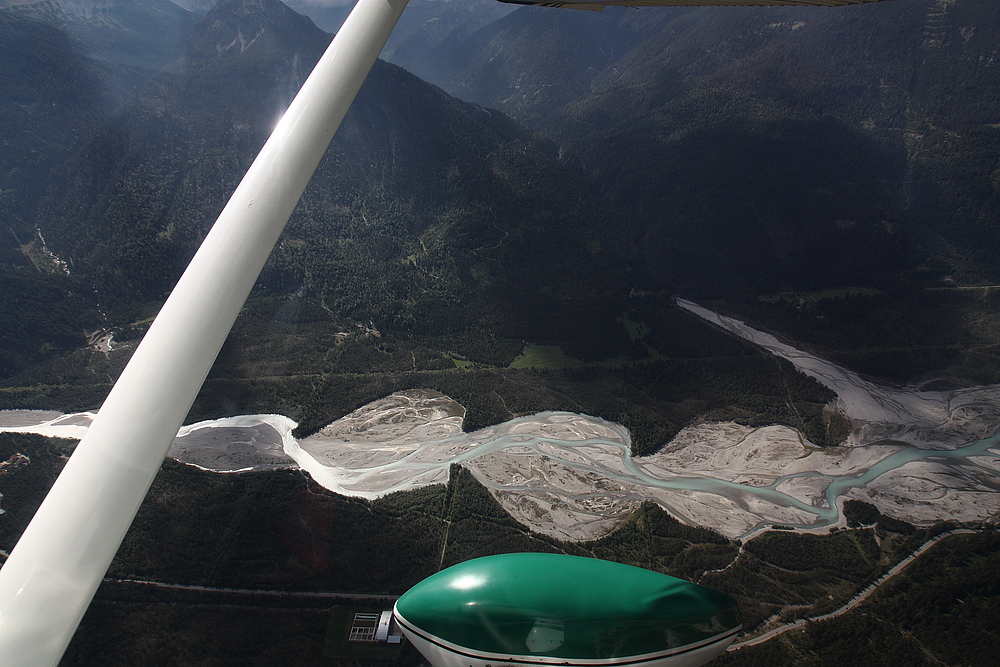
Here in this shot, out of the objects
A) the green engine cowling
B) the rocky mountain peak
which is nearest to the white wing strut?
the green engine cowling

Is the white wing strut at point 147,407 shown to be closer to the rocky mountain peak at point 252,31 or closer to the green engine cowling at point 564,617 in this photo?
the green engine cowling at point 564,617

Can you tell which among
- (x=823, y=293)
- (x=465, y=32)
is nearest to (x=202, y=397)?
(x=823, y=293)

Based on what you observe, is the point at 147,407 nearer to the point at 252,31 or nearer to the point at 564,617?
the point at 564,617

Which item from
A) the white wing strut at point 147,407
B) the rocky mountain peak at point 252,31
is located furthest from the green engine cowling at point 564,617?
the rocky mountain peak at point 252,31

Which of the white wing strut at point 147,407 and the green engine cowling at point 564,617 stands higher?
the white wing strut at point 147,407

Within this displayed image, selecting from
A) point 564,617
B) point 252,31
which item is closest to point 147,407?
point 564,617
